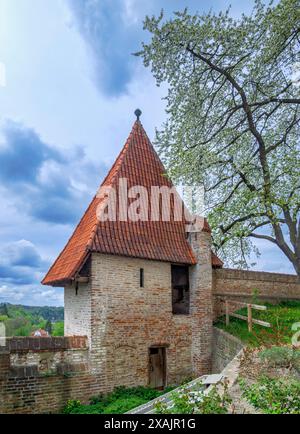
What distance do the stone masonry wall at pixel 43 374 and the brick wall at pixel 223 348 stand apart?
13.8ft

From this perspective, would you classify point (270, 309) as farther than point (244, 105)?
Yes

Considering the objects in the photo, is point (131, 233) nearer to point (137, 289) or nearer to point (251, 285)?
point (137, 289)

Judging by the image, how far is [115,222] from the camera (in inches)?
486

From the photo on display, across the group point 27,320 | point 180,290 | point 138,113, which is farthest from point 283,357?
point 27,320

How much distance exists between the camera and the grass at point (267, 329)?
1048 cm

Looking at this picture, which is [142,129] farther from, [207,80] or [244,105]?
[244,105]

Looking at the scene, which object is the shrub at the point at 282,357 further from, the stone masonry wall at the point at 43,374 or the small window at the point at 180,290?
the small window at the point at 180,290

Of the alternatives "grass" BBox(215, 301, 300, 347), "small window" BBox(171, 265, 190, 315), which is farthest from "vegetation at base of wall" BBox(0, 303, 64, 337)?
"grass" BBox(215, 301, 300, 347)

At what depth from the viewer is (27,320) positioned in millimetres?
68000

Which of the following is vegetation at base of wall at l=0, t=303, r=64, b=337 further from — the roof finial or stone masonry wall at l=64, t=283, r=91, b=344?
the roof finial

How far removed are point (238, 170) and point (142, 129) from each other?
5.22 meters

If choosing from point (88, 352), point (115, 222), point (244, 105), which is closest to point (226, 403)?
point (88, 352)

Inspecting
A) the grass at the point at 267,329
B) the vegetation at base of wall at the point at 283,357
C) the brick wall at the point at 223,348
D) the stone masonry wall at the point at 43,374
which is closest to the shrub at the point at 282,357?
the vegetation at base of wall at the point at 283,357

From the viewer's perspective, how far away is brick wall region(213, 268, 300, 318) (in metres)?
15.0
